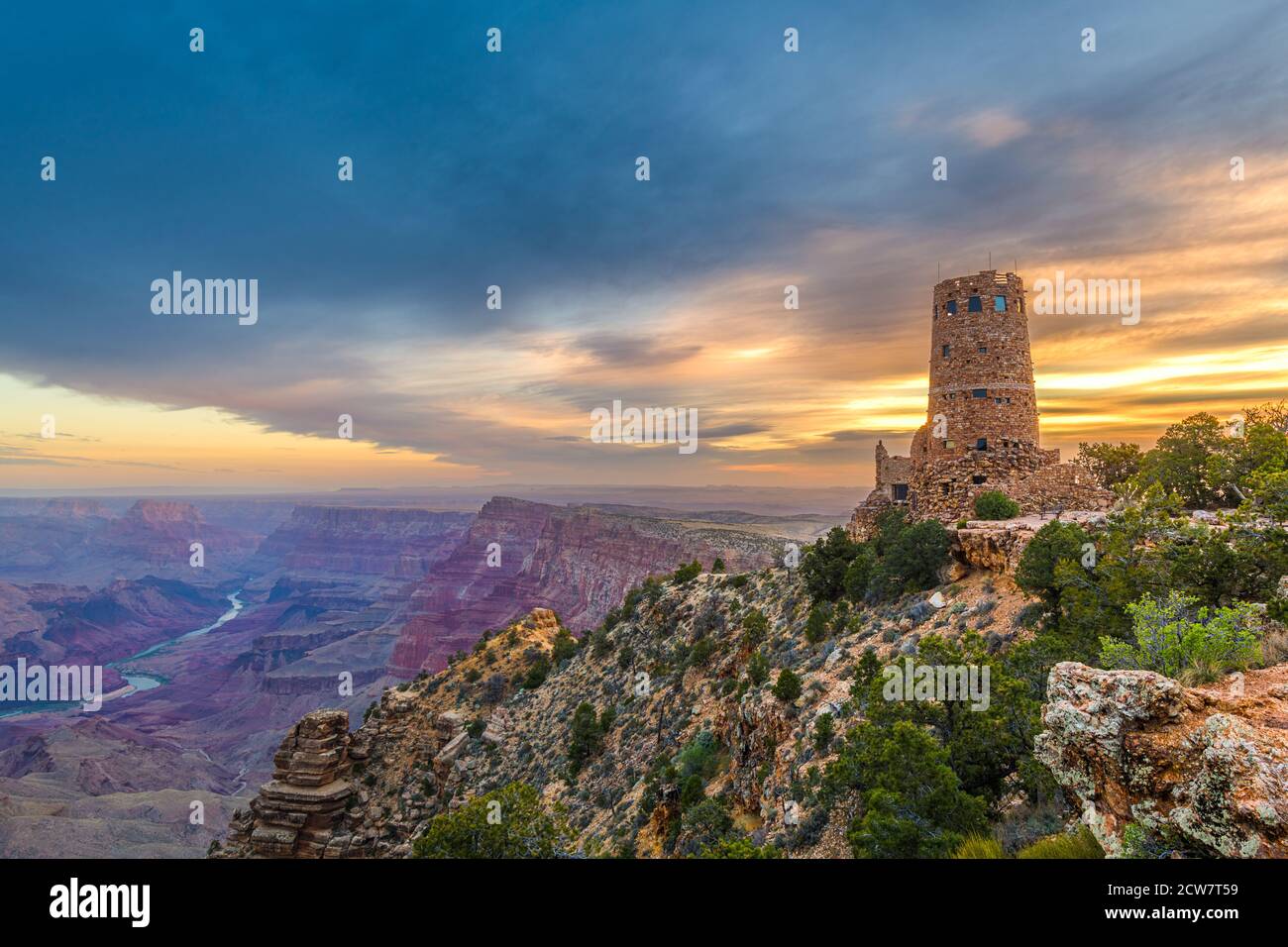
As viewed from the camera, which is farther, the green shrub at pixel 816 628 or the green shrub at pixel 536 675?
the green shrub at pixel 536 675

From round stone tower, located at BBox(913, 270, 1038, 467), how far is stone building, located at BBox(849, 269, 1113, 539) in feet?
0.12

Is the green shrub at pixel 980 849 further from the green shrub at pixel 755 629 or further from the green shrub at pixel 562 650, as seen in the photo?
the green shrub at pixel 562 650

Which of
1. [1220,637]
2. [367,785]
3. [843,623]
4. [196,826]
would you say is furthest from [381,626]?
[1220,637]

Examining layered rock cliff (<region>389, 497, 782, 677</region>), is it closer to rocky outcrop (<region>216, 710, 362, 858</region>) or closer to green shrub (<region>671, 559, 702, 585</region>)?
green shrub (<region>671, 559, 702, 585</region>)

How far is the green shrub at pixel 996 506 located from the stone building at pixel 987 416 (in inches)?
21.1

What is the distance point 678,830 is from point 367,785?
27.6m

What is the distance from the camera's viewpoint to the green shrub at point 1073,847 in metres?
5.28

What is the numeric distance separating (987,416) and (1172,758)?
22055 mm

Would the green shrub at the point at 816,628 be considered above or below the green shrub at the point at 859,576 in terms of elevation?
below

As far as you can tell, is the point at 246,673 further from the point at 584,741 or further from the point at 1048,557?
the point at 1048,557

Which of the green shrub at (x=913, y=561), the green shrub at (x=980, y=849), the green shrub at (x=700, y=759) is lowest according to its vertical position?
the green shrub at (x=700, y=759)

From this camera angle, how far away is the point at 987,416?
2383 cm

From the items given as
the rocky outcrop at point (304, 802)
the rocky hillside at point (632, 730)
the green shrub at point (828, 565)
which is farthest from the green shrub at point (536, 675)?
the green shrub at point (828, 565)
